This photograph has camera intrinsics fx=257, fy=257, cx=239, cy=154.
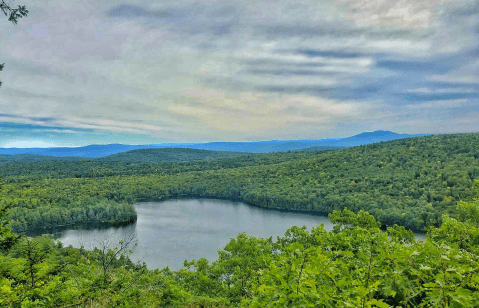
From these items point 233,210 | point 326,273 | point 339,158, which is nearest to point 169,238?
point 233,210

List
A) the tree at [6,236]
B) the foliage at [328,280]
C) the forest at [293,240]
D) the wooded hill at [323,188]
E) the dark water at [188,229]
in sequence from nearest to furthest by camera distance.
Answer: the foliage at [328,280] → the forest at [293,240] → the tree at [6,236] → the dark water at [188,229] → the wooded hill at [323,188]

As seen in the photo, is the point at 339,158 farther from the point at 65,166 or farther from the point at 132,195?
the point at 65,166

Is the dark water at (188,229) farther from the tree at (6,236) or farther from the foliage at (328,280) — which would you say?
the tree at (6,236)

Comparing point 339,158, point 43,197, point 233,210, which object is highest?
point 339,158

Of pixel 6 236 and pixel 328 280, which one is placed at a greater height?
pixel 328 280

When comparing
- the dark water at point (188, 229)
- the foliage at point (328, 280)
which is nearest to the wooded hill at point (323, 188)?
the dark water at point (188, 229)

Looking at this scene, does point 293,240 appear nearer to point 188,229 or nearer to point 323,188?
point 188,229

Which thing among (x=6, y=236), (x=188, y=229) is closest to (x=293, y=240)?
(x=6, y=236)
